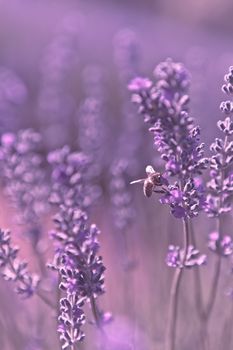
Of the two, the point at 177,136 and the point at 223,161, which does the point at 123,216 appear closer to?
the point at 223,161

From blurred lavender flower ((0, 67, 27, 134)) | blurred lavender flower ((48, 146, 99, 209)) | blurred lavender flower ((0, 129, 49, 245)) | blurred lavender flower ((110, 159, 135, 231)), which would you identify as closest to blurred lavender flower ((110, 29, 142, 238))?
blurred lavender flower ((110, 159, 135, 231))

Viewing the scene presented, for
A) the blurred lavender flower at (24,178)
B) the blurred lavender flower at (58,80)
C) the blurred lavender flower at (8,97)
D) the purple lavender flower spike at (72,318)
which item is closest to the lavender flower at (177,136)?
the purple lavender flower spike at (72,318)

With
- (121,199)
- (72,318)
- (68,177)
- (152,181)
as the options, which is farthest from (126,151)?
(72,318)

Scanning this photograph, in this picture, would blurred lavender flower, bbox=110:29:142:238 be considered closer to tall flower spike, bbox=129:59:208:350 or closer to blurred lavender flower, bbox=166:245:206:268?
blurred lavender flower, bbox=166:245:206:268

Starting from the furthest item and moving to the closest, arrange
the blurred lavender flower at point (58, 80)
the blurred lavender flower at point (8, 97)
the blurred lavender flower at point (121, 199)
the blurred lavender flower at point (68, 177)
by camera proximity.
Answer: the blurred lavender flower at point (58, 80), the blurred lavender flower at point (8, 97), the blurred lavender flower at point (121, 199), the blurred lavender flower at point (68, 177)

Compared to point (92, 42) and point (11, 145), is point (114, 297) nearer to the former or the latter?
point (11, 145)

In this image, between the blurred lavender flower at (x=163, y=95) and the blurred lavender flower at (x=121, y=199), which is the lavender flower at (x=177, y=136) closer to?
the blurred lavender flower at (x=163, y=95)

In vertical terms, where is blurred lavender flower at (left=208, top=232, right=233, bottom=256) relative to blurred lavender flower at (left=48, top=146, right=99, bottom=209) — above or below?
below
